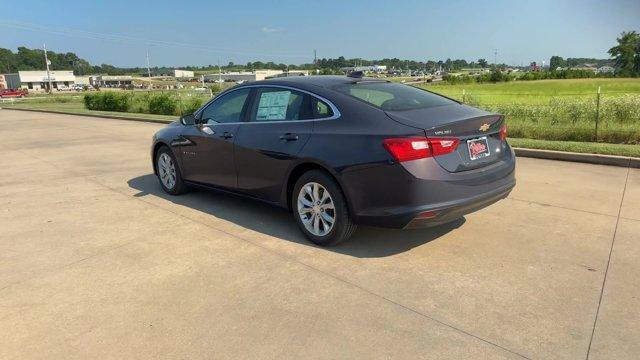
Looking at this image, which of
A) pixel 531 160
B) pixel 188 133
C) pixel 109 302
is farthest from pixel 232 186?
pixel 531 160

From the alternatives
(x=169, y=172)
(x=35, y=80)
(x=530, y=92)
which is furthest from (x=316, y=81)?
(x=35, y=80)

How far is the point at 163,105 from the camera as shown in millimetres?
23094

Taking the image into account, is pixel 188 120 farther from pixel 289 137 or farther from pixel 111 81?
pixel 111 81

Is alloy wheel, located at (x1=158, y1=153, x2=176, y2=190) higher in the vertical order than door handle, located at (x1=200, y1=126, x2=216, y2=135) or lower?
lower

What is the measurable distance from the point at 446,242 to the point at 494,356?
1.85 meters

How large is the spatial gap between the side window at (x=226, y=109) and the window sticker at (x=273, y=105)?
12.9 inches

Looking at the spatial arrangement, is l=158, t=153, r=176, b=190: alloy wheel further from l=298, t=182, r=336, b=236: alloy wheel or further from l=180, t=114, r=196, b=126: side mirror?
l=298, t=182, r=336, b=236: alloy wheel

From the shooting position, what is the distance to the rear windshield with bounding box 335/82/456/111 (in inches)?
177

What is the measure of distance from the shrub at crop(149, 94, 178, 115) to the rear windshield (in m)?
18.8

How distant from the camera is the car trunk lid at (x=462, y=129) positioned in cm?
403

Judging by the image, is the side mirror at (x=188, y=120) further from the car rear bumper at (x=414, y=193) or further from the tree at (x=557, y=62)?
the tree at (x=557, y=62)

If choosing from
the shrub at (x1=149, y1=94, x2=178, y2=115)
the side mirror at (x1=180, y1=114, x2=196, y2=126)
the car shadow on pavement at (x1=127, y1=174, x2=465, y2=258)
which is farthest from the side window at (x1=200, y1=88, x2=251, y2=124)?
the shrub at (x1=149, y1=94, x2=178, y2=115)

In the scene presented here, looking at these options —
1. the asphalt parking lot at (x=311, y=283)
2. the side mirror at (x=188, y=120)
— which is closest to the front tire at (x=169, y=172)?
the asphalt parking lot at (x=311, y=283)

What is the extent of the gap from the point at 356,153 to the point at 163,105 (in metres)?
20.7
